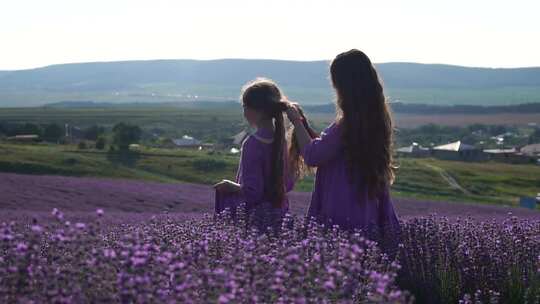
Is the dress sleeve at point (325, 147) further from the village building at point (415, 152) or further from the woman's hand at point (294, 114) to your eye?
the village building at point (415, 152)

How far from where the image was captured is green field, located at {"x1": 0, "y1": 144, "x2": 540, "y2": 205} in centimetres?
2856

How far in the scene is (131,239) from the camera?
9.26 ft

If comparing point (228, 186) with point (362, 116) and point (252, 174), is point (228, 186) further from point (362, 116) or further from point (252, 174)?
point (362, 116)

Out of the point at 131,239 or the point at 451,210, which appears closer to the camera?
the point at 131,239

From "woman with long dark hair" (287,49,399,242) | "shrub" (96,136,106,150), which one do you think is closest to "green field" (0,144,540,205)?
"shrub" (96,136,106,150)

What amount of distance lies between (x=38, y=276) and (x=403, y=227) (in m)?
3.53

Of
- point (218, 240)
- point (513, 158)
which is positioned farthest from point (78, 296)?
point (513, 158)

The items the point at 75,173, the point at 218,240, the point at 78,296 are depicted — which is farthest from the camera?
the point at 75,173

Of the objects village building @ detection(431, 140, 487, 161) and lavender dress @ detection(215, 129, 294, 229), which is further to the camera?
village building @ detection(431, 140, 487, 161)

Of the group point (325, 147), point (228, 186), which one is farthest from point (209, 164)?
point (325, 147)

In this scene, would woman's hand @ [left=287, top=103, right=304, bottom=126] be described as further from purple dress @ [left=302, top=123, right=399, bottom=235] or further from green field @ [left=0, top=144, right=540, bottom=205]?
green field @ [left=0, top=144, right=540, bottom=205]

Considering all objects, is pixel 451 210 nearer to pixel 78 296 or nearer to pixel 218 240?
pixel 218 240

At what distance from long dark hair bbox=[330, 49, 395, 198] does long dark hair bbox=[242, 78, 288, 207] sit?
52 centimetres

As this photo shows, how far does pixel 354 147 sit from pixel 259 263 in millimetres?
2633
